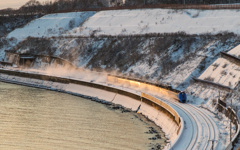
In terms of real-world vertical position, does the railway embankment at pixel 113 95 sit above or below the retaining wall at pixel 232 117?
below

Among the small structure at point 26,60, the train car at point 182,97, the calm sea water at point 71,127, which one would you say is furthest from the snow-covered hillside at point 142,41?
the calm sea water at point 71,127

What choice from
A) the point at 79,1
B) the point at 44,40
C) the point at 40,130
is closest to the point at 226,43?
the point at 40,130

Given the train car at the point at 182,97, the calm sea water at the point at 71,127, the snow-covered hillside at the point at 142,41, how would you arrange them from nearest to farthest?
1. the calm sea water at the point at 71,127
2. the train car at the point at 182,97
3. the snow-covered hillside at the point at 142,41

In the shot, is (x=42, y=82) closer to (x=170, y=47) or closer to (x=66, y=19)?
(x=170, y=47)

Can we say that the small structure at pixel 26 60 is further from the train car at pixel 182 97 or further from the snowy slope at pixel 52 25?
the train car at pixel 182 97

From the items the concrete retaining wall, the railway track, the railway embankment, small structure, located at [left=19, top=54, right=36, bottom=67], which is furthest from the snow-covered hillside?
the railway track

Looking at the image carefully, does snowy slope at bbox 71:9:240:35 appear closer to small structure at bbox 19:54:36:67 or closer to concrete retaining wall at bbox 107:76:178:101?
small structure at bbox 19:54:36:67
